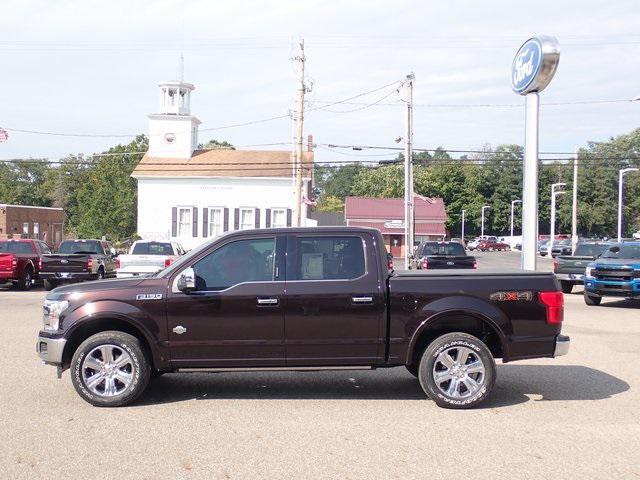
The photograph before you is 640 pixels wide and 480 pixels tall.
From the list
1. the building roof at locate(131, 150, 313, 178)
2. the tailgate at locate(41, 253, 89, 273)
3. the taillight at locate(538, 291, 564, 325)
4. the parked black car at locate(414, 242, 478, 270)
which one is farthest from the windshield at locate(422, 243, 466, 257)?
the building roof at locate(131, 150, 313, 178)

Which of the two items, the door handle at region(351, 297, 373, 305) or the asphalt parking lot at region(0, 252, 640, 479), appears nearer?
the asphalt parking lot at region(0, 252, 640, 479)

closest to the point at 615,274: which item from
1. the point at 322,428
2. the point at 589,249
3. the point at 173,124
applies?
the point at 589,249

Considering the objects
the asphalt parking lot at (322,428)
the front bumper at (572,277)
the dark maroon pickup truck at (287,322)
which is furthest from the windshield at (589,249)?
the dark maroon pickup truck at (287,322)

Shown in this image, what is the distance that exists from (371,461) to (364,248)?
259 centimetres

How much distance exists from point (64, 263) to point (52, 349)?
16.8 m

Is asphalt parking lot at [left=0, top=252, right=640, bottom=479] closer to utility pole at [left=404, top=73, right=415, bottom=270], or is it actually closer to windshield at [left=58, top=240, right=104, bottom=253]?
windshield at [left=58, top=240, right=104, bottom=253]

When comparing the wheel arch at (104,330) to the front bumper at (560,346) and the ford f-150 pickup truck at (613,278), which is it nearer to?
the front bumper at (560,346)

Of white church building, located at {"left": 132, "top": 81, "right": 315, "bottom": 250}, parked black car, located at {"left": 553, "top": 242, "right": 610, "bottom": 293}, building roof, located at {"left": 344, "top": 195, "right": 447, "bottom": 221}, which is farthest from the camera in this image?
building roof, located at {"left": 344, "top": 195, "right": 447, "bottom": 221}

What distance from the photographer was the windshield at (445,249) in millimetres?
24031

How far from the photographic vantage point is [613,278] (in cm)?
1875

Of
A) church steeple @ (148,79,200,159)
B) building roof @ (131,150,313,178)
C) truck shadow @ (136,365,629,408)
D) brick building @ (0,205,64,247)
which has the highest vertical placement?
church steeple @ (148,79,200,159)

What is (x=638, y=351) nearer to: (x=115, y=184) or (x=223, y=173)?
(x=223, y=173)

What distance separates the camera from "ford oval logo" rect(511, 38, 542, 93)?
14.9 m

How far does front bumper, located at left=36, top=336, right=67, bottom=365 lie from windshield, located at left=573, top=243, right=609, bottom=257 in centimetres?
1947
